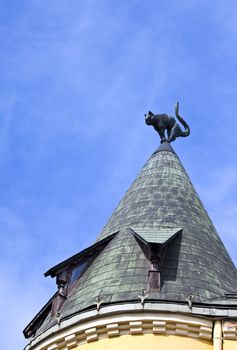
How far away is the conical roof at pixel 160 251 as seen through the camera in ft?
55.5

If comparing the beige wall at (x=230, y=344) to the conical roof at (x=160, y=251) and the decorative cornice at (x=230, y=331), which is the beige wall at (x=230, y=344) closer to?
the decorative cornice at (x=230, y=331)

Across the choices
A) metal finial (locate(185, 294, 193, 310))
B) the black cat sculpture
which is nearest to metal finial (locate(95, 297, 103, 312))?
metal finial (locate(185, 294, 193, 310))

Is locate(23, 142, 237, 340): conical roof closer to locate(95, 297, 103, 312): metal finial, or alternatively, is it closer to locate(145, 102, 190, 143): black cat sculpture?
locate(95, 297, 103, 312): metal finial

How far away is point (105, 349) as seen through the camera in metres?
16.0

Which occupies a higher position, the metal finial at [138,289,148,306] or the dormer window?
the dormer window

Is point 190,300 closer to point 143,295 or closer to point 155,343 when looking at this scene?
point 143,295

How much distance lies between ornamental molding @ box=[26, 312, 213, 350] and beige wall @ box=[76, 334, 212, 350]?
0.08 metres

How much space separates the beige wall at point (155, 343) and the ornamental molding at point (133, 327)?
0.08 m

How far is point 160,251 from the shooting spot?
17.6m

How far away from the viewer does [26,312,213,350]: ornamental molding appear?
15859 mm

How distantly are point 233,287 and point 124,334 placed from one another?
3.05 meters

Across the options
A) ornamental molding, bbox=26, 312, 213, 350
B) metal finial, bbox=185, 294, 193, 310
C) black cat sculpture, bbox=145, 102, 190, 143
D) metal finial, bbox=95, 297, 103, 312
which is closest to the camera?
ornamental molding, bbox=26, 312, 213, 350

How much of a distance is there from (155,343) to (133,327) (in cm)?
51

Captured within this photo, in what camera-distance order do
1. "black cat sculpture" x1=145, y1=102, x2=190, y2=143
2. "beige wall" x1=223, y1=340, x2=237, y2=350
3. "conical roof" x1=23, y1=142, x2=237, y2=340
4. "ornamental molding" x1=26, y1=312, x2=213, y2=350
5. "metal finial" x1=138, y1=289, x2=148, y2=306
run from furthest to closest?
"black cat sculpture" x1=145, y1=102, x2=190, y2=143, "conical roof" x1=23, y1=142, x2=237, y2=340, "metal finial" x1=138, y1=289, x2=148, y2=306, "ornamental molding" x1=26, y1=312, x2=213, y2=350, "beige wall" x1=223, y1=340, x2=237, y2=350
